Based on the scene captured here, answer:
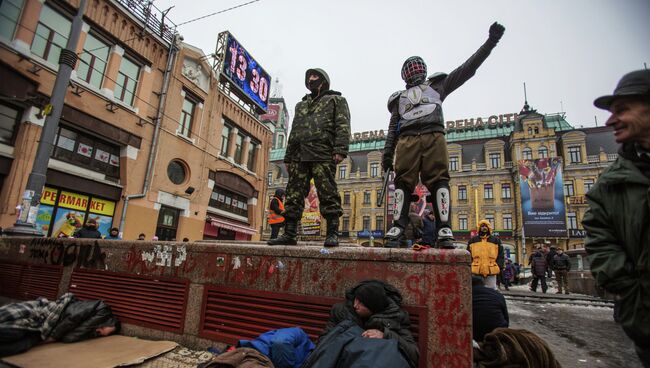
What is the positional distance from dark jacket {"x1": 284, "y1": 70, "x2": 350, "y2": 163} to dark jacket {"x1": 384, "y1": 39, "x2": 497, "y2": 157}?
60 centimetres

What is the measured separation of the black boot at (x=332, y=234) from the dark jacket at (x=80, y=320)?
3087 millimetres

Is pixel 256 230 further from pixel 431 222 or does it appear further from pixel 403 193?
pixel 403 193

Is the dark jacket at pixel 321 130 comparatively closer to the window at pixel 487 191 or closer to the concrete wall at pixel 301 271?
the concrete wall at pixel 301 271

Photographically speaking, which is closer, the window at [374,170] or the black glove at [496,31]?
the black glove at [496,31]

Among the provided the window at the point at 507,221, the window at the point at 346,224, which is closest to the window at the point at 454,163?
the window at the point at 507,221

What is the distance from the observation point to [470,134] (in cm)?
4162

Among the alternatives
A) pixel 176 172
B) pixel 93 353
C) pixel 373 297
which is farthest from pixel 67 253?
pixel 176 172

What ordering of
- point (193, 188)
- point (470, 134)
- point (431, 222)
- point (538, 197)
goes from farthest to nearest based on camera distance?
1. point (470, 134)
2. point (538, 197)
3. point (193, 188)
4. point (431, 222)

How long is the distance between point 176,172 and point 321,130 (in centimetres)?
1306

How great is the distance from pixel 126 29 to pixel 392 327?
15269 mm

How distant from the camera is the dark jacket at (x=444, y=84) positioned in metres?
3.59

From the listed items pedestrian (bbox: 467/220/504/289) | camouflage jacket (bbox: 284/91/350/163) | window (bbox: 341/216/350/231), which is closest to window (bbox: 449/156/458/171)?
window (bbox: 341/216/350/231)

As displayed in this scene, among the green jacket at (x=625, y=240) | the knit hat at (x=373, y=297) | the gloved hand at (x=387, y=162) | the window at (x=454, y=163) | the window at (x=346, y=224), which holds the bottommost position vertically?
the knit hat at (x=373, y=297)

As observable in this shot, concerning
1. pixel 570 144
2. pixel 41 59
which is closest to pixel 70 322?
pixel 41 59
